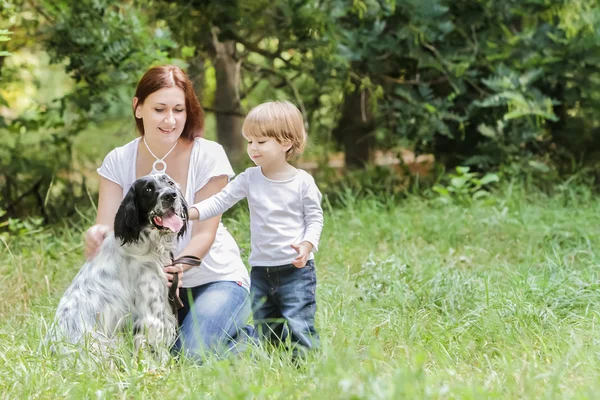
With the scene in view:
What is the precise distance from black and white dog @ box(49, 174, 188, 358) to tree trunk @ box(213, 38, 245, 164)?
3.89m

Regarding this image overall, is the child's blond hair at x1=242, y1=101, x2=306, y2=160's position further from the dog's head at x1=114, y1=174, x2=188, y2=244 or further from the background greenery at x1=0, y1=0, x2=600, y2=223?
the background greenery at x1=0, y1=0, x2=600, y2=223

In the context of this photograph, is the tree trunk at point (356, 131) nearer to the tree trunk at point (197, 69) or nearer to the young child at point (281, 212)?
the tree trunk at point (197, 69)

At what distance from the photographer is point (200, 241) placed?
11.7 ft

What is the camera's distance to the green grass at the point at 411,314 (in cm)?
266

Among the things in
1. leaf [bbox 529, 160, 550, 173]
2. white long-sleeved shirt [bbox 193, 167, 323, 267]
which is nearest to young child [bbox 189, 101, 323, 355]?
white long-sleeved shirt [bbox 193, 167, 323, 267]

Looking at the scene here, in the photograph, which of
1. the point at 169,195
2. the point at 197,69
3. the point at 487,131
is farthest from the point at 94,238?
the point at 487,131

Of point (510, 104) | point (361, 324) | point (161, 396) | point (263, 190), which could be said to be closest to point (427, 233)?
point (510, 104)

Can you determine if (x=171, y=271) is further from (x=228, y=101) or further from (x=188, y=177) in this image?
(x=228, y=101)

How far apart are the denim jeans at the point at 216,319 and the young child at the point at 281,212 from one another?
257 mm

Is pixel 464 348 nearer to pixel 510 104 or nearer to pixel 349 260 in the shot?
pixel 349 260

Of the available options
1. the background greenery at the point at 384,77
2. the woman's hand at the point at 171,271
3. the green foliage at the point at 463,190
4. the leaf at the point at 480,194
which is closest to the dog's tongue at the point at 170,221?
the woman's hand at the point at 171,271

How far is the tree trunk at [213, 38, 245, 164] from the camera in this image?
7.16 m

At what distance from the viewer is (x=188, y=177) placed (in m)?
3.68

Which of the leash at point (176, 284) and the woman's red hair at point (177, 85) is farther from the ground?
the woman's red hair at point (177, 85)
